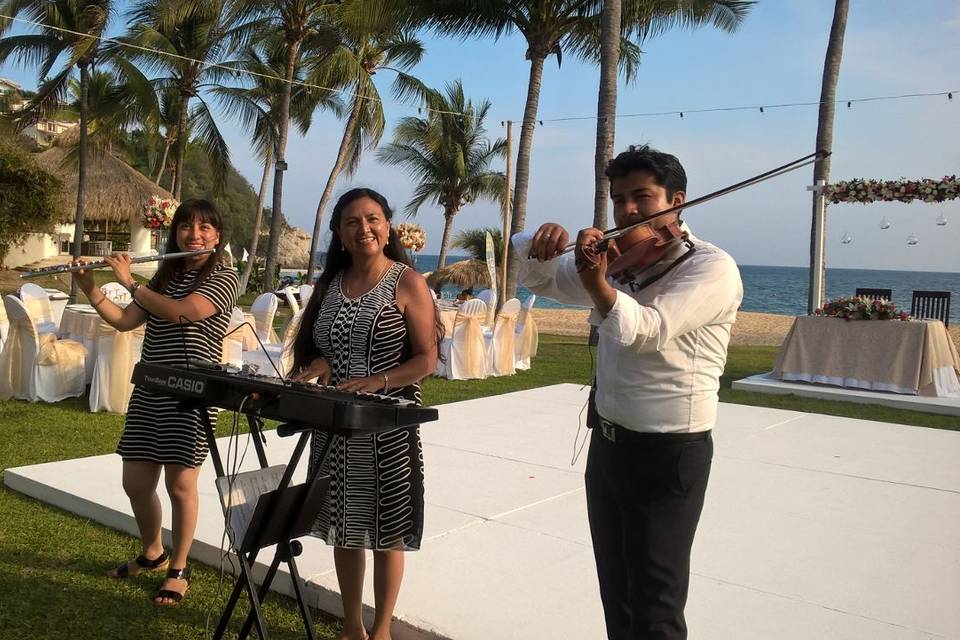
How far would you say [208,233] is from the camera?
3.41 meters

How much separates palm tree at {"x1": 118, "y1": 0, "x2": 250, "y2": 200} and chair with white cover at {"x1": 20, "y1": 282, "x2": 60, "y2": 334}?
524 inches

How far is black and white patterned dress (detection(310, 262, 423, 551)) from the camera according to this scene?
2680 millimetres

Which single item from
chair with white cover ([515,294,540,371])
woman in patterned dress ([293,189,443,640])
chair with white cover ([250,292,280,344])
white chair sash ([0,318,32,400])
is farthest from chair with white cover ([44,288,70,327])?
woman in patterned dress ([293,189,443,640])

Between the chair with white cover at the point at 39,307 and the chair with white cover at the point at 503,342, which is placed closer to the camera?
the chair with white cover at the point at 39,307

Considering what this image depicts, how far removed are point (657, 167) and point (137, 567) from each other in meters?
2.71

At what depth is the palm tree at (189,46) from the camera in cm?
2022

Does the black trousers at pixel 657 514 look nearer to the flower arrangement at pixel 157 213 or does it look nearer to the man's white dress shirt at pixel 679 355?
the man's white dress shirt at pixel 679 355

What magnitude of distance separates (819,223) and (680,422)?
1137cm

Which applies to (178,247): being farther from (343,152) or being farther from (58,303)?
(343,152)

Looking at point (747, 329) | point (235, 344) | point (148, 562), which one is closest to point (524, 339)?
point (235, 344)

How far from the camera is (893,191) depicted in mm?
11805

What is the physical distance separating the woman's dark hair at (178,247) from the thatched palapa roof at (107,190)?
2780cm

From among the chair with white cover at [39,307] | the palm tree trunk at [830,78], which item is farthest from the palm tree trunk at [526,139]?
the chair with white cover at [39,307]

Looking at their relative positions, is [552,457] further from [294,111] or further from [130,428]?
[294,111]
